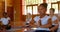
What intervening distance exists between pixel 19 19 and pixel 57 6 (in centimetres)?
306

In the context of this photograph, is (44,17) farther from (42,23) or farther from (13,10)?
(13,10)

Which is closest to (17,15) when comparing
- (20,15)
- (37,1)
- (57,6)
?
(20,15)

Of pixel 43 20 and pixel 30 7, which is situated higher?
pixel 30 7

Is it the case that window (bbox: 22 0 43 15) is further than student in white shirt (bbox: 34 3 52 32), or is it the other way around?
window (bbox: 22 0 43 15)

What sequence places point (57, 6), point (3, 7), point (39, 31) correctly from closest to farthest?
point (39, 31)
point (57, 6)
point (3, 7)

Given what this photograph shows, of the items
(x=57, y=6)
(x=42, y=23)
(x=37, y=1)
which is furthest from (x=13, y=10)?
(x=42, y=23)

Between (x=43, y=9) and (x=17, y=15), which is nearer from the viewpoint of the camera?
(x=43, y=9)

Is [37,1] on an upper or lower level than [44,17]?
upper

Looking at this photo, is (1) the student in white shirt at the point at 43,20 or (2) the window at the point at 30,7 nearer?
(1) the student in white shirt at the point at 43,20

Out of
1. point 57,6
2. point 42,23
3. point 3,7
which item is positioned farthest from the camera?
point 3,7

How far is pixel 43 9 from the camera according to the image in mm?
1932

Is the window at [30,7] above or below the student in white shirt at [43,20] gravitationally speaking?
above

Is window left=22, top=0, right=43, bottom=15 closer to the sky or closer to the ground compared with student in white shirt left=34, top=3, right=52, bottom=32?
closer to the sky

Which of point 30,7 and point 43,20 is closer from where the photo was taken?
point 43,20
